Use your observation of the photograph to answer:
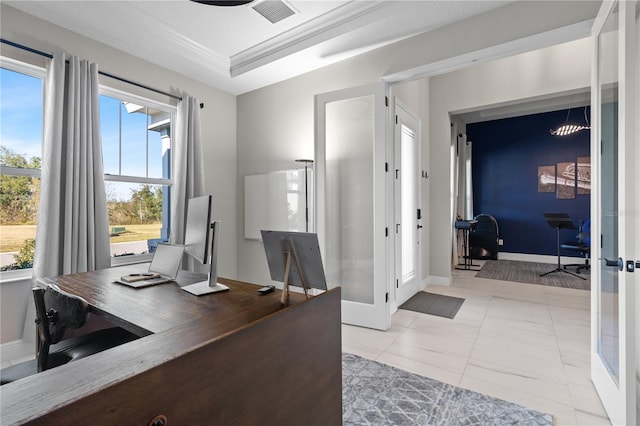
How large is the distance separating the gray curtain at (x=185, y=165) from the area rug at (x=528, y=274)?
15.2 feet

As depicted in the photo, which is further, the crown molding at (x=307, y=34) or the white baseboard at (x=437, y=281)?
the white baseboard at (x=437, y=281)

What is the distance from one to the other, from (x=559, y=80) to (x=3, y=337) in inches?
263

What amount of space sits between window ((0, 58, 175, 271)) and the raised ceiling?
1.74ft

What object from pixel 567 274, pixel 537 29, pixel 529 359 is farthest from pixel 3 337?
pixel 567 274

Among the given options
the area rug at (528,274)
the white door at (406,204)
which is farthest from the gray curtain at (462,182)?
the white door at (406,204)

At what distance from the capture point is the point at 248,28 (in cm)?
303

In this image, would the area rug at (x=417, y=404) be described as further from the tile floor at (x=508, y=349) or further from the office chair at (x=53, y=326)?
the office chair at (x=53, y=326)

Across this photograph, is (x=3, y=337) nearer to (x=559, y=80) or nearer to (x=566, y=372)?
(x=566, y=372)

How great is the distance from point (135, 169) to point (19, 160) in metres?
0.94

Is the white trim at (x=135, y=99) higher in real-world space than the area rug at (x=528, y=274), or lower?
higher

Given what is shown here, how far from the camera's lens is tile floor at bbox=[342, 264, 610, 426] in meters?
1.99

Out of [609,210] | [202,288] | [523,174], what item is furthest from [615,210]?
[523,174]

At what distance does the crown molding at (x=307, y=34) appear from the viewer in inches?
106

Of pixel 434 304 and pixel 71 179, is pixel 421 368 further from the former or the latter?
pixel 71 179
